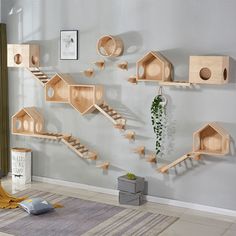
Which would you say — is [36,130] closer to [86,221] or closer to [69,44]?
[69,44]

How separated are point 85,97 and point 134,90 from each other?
630 mm

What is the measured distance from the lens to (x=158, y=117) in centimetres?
491

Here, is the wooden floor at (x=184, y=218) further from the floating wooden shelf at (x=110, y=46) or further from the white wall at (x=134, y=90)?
the floating wooden shelf at (x=110, y=46)

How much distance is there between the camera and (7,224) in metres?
4.32

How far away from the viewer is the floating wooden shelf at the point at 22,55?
18.1 ft

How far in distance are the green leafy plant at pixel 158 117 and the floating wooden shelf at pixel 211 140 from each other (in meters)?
0.42

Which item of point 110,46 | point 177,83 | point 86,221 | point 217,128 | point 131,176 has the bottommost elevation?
point 86,221

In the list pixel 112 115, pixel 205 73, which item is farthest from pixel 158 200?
pixel 205 73

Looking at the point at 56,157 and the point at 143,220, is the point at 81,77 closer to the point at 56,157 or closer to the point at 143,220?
the point at 56,157

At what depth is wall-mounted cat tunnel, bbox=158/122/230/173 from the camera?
177 inches

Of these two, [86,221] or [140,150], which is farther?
[140,150]

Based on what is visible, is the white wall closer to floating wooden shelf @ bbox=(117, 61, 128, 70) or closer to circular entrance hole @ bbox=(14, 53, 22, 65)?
floating wooden shelf @ bbox=(117, 61, 128, 70)

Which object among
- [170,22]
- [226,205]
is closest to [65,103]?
[170,22]

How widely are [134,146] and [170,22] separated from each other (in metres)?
1.35
